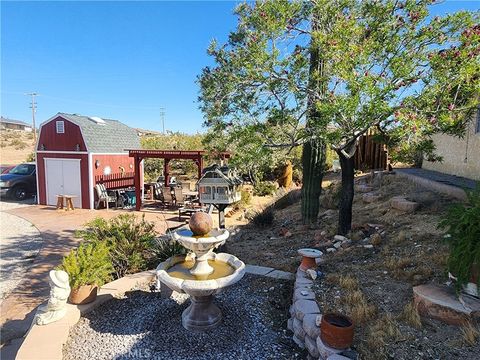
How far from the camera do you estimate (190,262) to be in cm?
406

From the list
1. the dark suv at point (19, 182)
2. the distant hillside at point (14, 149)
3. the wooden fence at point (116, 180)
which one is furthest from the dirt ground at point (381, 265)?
the distant hillside at point (14, 149)

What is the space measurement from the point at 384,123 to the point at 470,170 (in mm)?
4905

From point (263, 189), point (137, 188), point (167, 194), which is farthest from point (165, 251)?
point (263, 189)

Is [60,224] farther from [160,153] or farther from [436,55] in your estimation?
[436,55]

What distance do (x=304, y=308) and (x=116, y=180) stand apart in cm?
1280

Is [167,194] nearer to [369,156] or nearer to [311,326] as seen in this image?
[369,156]

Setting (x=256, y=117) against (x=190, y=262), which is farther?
(x=256, y=117)

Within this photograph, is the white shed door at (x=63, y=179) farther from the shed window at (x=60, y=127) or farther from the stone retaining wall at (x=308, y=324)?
the stone retaining wall at (x=308, y=324)

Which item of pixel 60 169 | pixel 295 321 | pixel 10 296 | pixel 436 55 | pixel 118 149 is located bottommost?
pixel 10 296

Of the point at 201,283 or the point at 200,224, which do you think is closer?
the point at 201,283

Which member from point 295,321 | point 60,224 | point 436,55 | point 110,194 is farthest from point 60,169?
point 436,55

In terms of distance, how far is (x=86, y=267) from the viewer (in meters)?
3.77

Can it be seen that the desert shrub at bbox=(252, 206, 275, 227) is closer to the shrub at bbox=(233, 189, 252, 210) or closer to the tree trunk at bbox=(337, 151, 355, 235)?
the tree trunk at bbox=(337, 151, 355, 235)

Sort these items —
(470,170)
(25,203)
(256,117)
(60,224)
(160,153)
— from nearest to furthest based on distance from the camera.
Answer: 1. (256,117)
2. (470,170)
3. (60,224)
4. (160,153)
5. (25,203)
